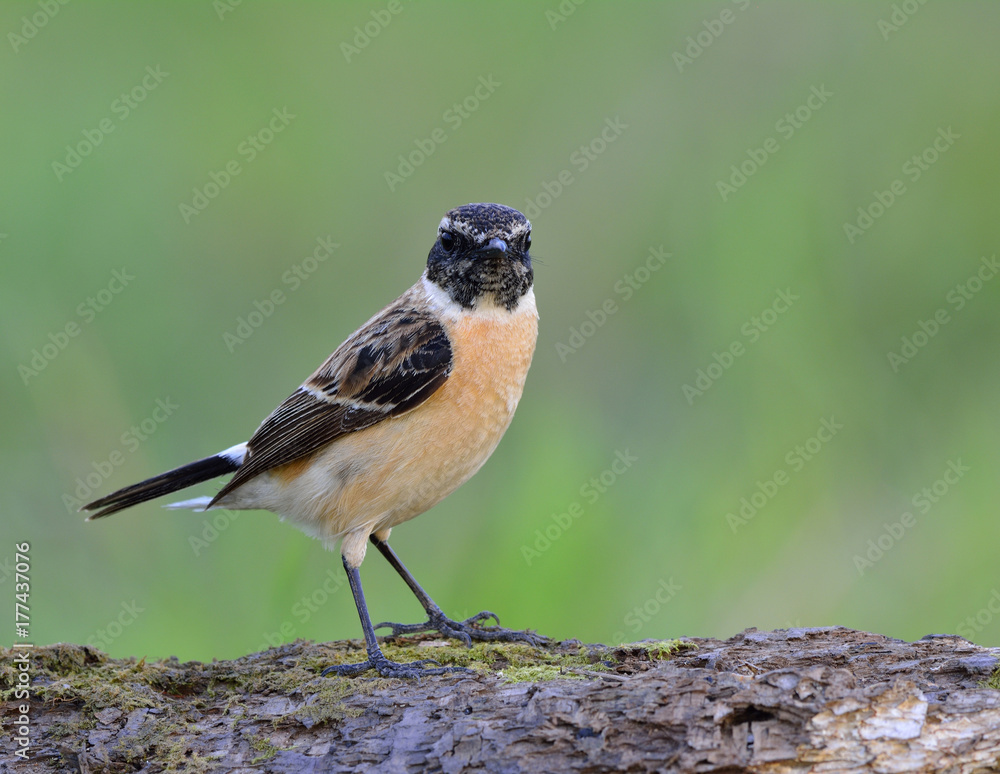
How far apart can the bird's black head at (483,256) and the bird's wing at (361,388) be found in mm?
266

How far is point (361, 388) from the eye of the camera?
234 inches

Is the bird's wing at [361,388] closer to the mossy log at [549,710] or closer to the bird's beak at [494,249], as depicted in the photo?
the bird's beak at [494,249]

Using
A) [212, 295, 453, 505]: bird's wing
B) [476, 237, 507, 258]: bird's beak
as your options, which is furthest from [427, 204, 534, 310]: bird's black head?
[212, 295, 453, 505]: bird's wing

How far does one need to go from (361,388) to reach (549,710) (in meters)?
2.58

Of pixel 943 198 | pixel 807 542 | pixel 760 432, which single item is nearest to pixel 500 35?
pixel 943 198

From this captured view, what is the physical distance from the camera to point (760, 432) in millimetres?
7652

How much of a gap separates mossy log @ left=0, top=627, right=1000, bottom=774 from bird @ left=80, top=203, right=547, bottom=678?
0.85 meters

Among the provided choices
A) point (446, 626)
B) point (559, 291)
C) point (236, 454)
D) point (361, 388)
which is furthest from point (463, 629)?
point (559, 291)

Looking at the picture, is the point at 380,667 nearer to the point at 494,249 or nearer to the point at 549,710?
the point at 549,710

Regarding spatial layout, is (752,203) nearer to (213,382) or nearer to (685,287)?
(685,287)

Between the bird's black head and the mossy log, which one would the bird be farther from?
the mossy log

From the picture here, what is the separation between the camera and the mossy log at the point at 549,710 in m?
3.55

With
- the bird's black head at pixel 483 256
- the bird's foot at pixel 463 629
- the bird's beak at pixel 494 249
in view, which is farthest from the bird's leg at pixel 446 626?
the bird's beak at pixel 494 249

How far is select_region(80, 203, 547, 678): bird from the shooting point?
226 inches
